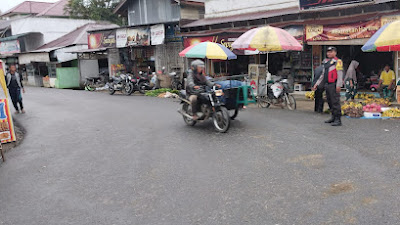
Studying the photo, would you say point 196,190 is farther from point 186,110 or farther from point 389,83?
point 389,83

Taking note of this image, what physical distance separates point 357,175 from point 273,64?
1298 cm

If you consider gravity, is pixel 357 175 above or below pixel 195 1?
below

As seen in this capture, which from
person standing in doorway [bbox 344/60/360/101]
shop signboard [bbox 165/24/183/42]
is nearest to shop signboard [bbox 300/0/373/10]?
person standing in doorway [bbox 344/60/360/101]

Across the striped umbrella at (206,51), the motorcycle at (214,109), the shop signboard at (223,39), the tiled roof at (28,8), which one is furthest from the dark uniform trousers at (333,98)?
the tiled roof at (28,8)

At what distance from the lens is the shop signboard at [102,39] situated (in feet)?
76.9

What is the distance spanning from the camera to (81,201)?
4.70 metres

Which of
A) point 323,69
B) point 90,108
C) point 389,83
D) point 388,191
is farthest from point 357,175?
point 90,108

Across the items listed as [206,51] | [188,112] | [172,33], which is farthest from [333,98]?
[172,33]

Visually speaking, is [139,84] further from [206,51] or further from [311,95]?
[311,95]

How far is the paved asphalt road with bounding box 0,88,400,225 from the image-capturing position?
4160 millimetres

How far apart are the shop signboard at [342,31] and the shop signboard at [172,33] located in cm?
846

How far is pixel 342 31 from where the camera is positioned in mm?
13531

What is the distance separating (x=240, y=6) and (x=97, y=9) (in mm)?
20754

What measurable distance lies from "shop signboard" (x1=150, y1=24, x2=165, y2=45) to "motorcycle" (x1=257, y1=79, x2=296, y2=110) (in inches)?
371
